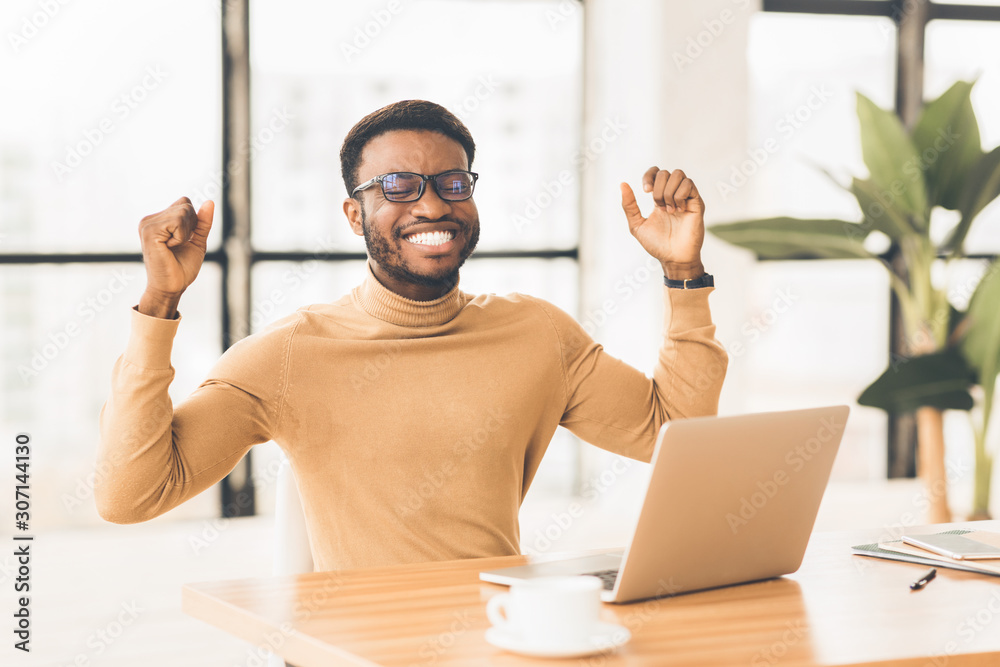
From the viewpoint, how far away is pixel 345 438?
5.63 feet

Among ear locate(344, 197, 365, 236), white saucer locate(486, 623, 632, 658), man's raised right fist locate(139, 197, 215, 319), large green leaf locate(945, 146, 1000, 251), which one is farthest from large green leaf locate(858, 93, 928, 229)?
white saucer locate(486, 623, 632, 658)

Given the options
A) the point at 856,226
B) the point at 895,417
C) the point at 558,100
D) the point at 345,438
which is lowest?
the point at 895,417

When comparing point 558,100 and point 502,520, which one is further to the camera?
point 558,100

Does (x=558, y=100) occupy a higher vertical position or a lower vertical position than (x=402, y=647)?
higher

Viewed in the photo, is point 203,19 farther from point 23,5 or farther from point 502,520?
point 502,520

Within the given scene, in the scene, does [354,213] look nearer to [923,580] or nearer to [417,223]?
[417,223]

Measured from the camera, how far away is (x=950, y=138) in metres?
3.62

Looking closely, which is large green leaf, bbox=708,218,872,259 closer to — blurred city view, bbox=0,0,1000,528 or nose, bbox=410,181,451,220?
blurred city view, bbox=0,0,1000,528

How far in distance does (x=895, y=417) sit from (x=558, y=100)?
2.28 m

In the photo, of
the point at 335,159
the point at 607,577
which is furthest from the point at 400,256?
the point at 335,159

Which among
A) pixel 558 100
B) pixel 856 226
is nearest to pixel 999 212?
pixel 856 226

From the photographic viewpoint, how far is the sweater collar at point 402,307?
1.84 meters

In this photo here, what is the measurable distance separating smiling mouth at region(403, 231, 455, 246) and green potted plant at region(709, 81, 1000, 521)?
2114mm

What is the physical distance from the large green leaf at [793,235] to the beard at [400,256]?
2.06 m
